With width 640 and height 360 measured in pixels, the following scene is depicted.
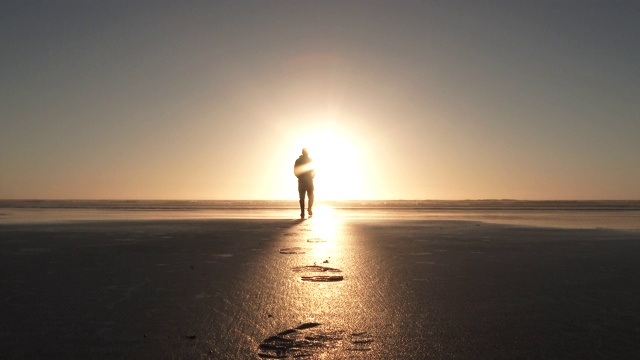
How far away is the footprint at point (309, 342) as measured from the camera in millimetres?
2527

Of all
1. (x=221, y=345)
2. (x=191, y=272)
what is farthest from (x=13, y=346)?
(x=191, y=272)

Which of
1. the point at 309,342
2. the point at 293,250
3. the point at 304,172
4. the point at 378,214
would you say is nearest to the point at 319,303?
the point at 309,342

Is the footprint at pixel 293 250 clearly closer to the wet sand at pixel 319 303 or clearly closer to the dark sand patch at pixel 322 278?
the wet sand at pixel 319 303

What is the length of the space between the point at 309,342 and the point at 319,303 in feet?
3.16

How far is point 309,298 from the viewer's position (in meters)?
Result: 3.85

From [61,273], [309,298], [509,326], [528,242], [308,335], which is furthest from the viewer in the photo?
[528,242]

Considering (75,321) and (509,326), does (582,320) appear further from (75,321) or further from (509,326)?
(75,321)

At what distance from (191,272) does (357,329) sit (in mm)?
2626

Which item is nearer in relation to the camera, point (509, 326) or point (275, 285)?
point (509, 326)

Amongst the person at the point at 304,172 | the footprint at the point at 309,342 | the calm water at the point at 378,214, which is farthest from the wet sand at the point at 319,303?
the person at the point at 304,172

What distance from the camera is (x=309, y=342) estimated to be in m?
2.71

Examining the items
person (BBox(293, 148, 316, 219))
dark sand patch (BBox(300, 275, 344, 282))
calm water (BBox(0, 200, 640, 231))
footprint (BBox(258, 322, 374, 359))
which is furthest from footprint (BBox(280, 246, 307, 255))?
person (BBox(293, 148, 316, 219))

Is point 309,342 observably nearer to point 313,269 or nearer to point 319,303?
point 319,303

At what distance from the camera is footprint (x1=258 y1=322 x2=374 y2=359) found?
253 cm
